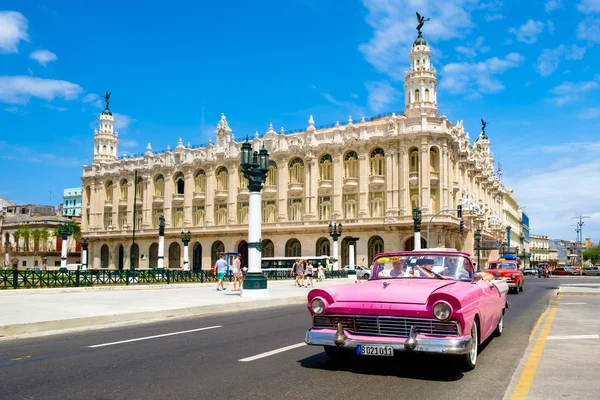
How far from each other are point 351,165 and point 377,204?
532cm

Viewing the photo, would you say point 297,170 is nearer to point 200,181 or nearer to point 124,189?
point 200,181

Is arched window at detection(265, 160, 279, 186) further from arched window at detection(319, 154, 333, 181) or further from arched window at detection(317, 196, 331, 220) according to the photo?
arched window at detection(317, 196, 331, 220)

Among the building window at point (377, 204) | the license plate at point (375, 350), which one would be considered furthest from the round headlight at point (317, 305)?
the building window at point (377, 204)

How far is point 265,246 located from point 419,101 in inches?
926

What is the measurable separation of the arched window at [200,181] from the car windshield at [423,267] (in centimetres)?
6276

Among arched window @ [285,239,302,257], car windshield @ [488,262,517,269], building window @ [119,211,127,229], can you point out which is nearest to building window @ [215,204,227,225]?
arched window @ [285,239,302,257]

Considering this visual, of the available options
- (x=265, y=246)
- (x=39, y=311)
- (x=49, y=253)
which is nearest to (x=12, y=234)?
(x=49, y=253)

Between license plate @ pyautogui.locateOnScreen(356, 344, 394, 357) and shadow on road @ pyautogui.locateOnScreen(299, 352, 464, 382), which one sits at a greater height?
license plate @ pyautogui.locateOnScreen(356, 344, 394, 357)

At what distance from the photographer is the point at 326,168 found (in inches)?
2431

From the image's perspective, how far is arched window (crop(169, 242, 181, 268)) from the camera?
232 feet

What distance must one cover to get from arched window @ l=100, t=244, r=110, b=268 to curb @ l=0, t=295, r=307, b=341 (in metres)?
64.0

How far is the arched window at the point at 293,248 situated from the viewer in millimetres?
61822

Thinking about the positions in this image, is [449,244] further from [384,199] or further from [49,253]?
[49,253]

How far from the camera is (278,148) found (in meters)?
64.2
